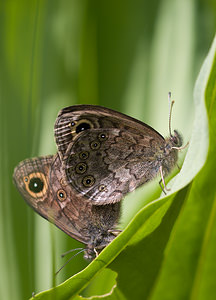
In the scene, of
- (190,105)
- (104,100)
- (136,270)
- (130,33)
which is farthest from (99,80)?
(136,270)

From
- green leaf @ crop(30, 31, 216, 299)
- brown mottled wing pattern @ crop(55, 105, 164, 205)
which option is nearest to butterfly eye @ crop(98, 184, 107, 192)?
brown mottled wing pattern @ crop(55, 105, 164, 205)

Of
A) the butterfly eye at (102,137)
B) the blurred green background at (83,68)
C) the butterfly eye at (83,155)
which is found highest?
the blurred green background at (83,68)

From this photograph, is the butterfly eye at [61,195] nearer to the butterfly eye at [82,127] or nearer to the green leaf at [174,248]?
the butterfly eye at [82,127]

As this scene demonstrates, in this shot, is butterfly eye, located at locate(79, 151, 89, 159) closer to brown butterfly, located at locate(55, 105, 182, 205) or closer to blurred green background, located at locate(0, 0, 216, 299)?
brown butterfly, located at locate(55, 105, 182, 205)

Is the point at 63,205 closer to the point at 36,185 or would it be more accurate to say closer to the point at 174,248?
the point at 36,185

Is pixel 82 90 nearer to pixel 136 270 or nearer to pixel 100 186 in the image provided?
pixel 100 186

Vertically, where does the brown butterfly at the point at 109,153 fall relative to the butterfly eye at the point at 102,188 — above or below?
above

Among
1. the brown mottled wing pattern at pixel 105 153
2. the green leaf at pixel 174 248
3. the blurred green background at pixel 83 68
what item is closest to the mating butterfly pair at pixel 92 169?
the brown mottled wing pattern at pixel 105 153
